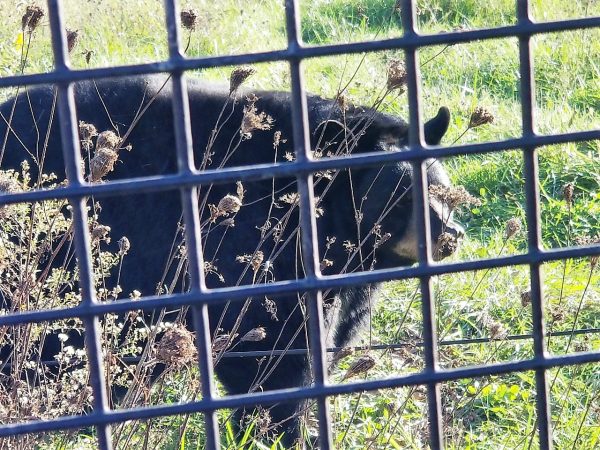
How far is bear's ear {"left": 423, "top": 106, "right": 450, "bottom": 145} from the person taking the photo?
418 cm

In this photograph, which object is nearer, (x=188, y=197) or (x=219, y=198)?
(x=188, y=197)

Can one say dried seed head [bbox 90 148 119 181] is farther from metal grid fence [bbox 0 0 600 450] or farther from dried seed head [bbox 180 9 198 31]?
metal grid fence [bbox 0 0 600 450]

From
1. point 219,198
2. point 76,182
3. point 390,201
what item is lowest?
point 390,201

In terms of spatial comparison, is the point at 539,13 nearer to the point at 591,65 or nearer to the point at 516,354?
the point at 591,65

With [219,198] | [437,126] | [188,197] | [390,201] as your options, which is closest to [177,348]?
[188,197]

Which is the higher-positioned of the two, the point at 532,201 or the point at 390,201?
the point at 532,201

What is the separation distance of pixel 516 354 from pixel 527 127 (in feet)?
9.24

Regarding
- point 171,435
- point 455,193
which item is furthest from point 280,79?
point 455,193

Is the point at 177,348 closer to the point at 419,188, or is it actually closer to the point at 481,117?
the point at 419,188

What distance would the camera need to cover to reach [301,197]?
154 cm

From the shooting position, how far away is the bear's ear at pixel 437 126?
418 centimetres

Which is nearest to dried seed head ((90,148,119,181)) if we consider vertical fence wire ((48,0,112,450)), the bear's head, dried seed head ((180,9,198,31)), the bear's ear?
dried seed head ((180,9,198,31))

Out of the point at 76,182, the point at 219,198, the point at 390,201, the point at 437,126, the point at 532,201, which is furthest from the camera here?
the point at 437,126

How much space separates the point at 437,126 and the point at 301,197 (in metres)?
2.80
